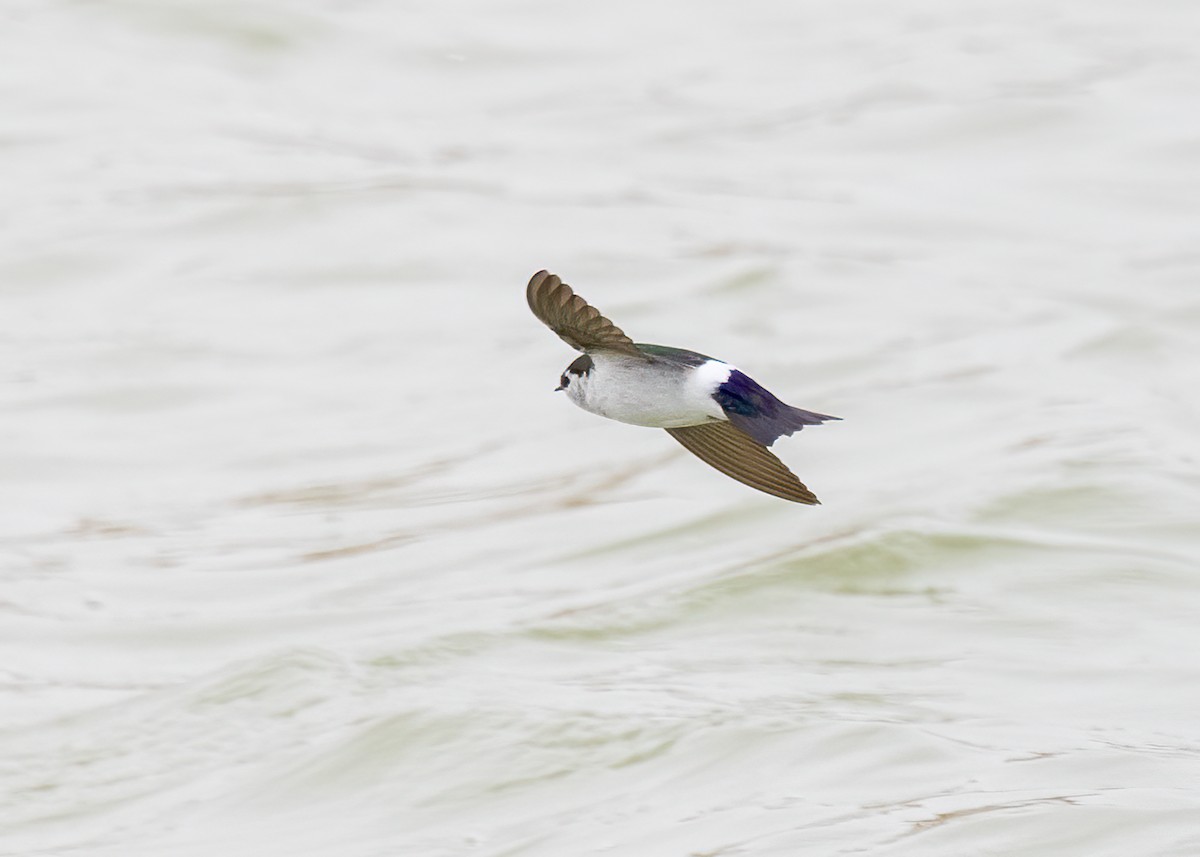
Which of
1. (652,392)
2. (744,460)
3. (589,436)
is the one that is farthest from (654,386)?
(589,436)

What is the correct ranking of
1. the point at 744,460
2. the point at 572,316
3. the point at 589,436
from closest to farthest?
the point at 572,316 < the point at 744,460 < the point at 589,436

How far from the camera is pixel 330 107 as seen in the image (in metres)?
11.5

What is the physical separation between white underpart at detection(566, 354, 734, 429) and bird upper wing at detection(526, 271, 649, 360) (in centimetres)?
3

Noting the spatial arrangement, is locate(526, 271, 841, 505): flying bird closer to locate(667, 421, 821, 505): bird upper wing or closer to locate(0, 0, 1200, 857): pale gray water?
locate(667, 421, 821, 505): bird upper wing

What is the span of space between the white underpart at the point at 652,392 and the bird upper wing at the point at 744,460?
81mm

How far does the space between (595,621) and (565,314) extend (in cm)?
343

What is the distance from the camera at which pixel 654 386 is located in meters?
2.97

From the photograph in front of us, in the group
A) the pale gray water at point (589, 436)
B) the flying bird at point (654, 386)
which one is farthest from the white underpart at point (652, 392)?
the pale gray water at point (589, 436)

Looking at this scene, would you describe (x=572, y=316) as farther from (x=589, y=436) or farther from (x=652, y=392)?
(x=589, y=436)

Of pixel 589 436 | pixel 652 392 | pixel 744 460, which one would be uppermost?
pixel 652 392

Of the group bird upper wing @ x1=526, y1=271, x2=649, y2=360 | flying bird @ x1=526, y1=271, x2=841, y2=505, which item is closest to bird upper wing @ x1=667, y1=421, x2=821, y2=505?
flying bird @ x1=526, y1=271, x2=841, y2=505

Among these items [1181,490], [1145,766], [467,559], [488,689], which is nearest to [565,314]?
[1145,766]

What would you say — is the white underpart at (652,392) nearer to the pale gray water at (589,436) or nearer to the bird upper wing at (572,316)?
the bird upper wing at (572,316)

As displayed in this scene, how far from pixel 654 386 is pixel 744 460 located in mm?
246
